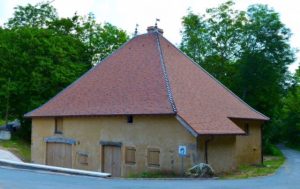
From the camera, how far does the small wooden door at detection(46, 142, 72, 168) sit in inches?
1214

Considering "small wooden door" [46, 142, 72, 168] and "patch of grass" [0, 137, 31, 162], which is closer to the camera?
"small wooden door" [46, 142, 72, 168]

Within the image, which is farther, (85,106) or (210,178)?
(85,106)

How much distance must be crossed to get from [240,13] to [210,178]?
118 feet

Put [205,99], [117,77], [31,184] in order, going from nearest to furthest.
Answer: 1. [31,184]
2. [205,99]
3. [117,77]

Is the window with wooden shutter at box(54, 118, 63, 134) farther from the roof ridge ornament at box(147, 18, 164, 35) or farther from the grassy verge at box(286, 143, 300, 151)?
the grassy verge at box(286, 143, 300, 151)

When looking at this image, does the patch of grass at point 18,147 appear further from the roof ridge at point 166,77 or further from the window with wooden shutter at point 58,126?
the roof ridge at point 166,77

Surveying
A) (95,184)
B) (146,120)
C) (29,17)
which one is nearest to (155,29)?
(146,120)

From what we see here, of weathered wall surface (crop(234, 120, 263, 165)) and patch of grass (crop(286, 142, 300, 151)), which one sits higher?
weathered wall surface (crop(234, 120, 263, 165))

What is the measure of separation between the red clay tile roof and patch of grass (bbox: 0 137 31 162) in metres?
4.34

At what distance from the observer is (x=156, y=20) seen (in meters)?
32.8

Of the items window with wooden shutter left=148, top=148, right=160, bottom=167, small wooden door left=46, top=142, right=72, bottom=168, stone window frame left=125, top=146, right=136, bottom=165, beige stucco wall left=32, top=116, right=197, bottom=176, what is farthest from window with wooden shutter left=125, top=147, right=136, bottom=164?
small wooden door left=46, top=142, right=72, bottom=168

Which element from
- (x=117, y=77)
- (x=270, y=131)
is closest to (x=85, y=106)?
(x=117, y=77)

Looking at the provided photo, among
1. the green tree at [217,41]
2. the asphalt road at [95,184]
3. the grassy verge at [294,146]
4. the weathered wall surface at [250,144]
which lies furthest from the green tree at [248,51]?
the asphalt road at [95,184]

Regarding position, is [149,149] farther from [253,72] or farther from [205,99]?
[253,72]
